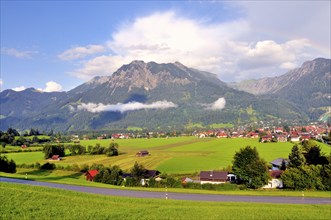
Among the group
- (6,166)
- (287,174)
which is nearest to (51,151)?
(6,166)

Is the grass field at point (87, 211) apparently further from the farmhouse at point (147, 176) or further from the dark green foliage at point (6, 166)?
the dark green foliage at point (6, 166)

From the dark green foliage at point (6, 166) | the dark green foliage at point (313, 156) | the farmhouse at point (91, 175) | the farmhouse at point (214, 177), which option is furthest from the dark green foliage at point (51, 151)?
the dark green foliage at point (313, 156)

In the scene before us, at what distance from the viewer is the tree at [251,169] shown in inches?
2185

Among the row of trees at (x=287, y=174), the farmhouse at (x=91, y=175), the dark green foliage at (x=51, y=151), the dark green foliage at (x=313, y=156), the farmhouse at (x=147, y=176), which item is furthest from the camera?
the dark green foliage at (x=51, y=151)

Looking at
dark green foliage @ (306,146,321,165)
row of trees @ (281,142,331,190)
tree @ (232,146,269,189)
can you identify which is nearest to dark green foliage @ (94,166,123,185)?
tree @ (232,146,269,189)

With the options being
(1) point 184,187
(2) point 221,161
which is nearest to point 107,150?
(2) point 221,161

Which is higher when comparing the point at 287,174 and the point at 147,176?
the point at 287,174

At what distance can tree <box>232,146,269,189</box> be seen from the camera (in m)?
55.5

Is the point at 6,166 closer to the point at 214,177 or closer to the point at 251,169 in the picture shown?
the point at 214,177

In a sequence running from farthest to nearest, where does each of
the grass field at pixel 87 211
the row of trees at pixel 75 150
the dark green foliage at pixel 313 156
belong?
the row of trees at pixel 75 150
the dark green foliage at pixel 313 156
the grass field at pixel 87 211

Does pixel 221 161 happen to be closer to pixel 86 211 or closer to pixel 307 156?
pixel 307 156

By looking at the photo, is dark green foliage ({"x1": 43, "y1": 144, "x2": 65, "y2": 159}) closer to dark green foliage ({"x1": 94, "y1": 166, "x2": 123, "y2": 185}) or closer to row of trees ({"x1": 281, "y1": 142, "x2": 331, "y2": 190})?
dark green foliage ({"x1": 94, "y1": 166, "x2": 123, "y2": 185})

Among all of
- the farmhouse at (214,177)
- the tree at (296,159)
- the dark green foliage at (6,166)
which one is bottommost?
the farmhouse at (214,177)

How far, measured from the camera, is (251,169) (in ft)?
185
